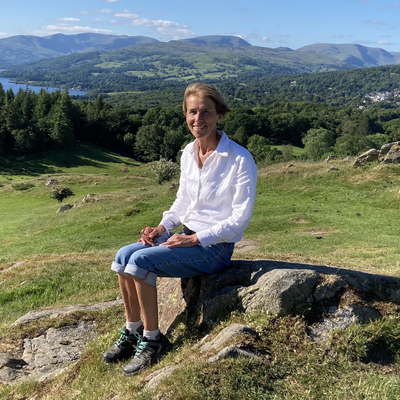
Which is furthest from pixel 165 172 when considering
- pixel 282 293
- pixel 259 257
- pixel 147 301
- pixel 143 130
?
pixel 143 130

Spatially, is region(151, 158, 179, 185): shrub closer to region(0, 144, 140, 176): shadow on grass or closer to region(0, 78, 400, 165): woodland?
region(0, 78, 400, 165): woodland

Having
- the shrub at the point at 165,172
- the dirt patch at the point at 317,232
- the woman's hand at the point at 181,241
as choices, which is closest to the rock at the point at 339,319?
the woman's hand at the point at 181,241

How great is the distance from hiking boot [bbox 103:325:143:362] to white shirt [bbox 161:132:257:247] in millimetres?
1823

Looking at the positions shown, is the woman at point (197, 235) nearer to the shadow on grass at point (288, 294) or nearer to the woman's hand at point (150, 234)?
the woman's hand at point (150, 234)

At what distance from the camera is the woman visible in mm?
4973

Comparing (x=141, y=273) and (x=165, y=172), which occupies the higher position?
(x=141, y=273)

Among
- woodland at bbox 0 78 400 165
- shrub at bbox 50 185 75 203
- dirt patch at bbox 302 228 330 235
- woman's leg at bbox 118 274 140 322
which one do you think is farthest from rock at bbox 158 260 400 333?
woodland at bbox 0 78 400 165

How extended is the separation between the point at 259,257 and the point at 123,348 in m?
7.85

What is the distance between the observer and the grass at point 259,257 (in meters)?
3.72

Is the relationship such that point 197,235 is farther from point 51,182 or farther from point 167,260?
point 51,182

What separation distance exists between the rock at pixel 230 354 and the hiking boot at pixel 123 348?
167cm

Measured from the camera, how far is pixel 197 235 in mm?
5070

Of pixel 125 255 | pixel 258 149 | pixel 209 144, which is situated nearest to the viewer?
pixel 125 255

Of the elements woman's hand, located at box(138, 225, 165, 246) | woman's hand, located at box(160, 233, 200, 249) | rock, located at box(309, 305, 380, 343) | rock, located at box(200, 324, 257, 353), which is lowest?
rock, located at box(200, 324, 257, 353)
